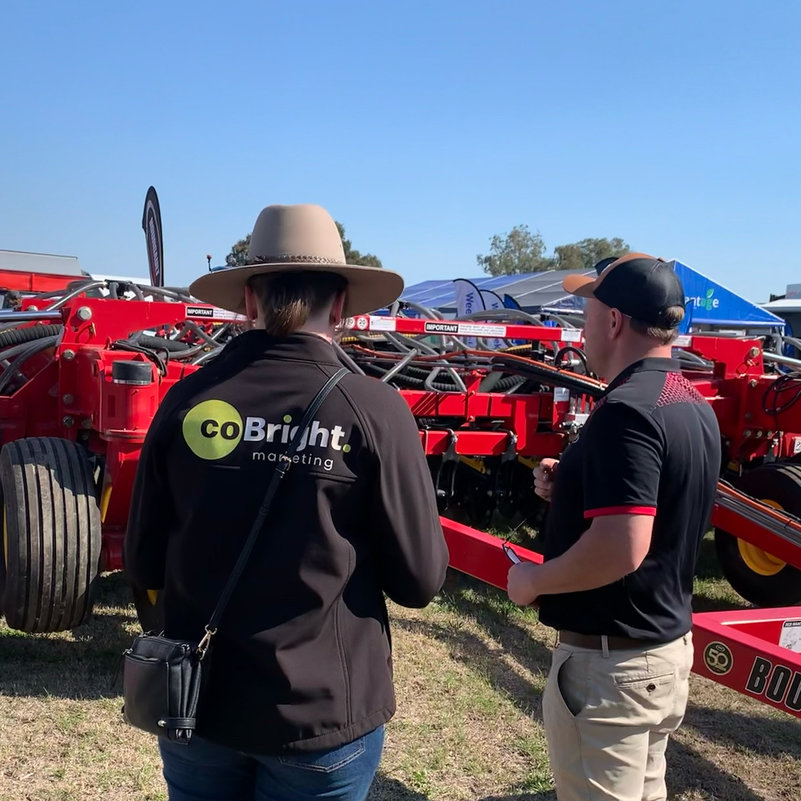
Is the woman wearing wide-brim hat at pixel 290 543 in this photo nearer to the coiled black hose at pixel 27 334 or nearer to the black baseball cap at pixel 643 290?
the black baseball cap at pixel 643 290

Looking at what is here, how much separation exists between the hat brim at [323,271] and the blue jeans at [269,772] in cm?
87

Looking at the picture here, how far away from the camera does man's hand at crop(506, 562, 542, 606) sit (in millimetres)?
1930

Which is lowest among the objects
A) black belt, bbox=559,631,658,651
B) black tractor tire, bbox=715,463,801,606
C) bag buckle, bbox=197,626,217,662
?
black tractor tire, bbox=715,463,801,606

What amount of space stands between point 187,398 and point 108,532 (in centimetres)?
252

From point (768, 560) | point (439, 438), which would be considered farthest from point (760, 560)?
point (439, 438)

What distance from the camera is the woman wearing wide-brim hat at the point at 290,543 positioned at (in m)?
1.39

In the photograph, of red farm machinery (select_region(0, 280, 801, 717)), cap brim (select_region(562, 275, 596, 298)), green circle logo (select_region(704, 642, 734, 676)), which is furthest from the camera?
red farm machinery (select_region(0, 280, 801, 717))

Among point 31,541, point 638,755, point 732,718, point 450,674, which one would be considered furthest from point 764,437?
point 31,541

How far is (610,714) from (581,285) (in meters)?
1.11

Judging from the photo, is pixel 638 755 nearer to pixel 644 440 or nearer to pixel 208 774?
pixel 644 440

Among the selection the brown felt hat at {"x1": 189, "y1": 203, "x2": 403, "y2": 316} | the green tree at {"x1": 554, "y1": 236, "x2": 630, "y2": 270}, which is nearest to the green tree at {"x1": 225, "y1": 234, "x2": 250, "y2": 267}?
the brown felt hat at {"x1": 189, "y1": 203, "x2": 403, "y2": 316}

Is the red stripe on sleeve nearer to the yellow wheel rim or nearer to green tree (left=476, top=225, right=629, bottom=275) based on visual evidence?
the yellow wheel rim

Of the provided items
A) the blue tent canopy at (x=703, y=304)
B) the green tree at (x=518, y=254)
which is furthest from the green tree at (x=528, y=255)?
the blue tent canopy at (x=703, y=304)

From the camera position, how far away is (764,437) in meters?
5.74
